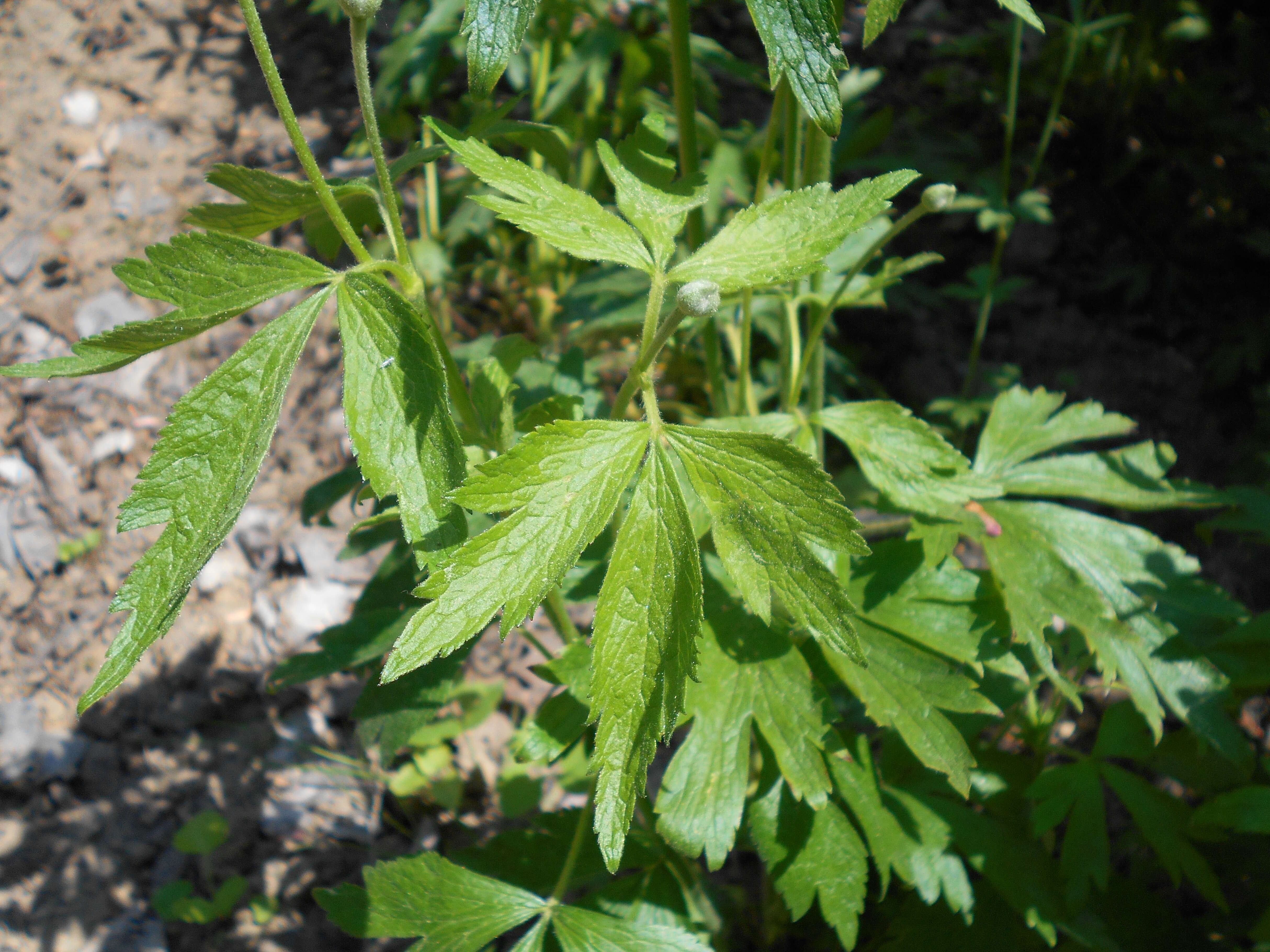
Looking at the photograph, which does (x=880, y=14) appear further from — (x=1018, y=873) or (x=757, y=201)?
(x=1018, y=873)

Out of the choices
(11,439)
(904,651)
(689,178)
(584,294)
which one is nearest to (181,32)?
(11,439)

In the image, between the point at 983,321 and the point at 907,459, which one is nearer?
the point at 907,459

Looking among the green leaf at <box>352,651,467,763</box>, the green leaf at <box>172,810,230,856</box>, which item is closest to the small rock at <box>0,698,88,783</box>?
the green leaf at <box>172,810,230,856</box>

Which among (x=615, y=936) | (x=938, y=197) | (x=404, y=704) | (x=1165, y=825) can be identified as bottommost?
(x=1165, y=825)

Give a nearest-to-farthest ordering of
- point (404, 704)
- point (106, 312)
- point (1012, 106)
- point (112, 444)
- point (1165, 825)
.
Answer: point (404, 704) < point (1165, 825) < point (1012, 106) < point (112, 444) < point (106, 312)

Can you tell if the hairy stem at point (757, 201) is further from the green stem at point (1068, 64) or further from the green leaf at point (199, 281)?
the green stem at point (1068, 64)

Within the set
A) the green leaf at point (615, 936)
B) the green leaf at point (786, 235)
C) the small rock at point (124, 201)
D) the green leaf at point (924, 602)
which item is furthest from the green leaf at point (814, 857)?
the small rock at point (124, 201)

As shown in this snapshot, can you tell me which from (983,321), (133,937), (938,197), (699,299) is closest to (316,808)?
(133,937)

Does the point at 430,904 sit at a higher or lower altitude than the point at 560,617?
lower
